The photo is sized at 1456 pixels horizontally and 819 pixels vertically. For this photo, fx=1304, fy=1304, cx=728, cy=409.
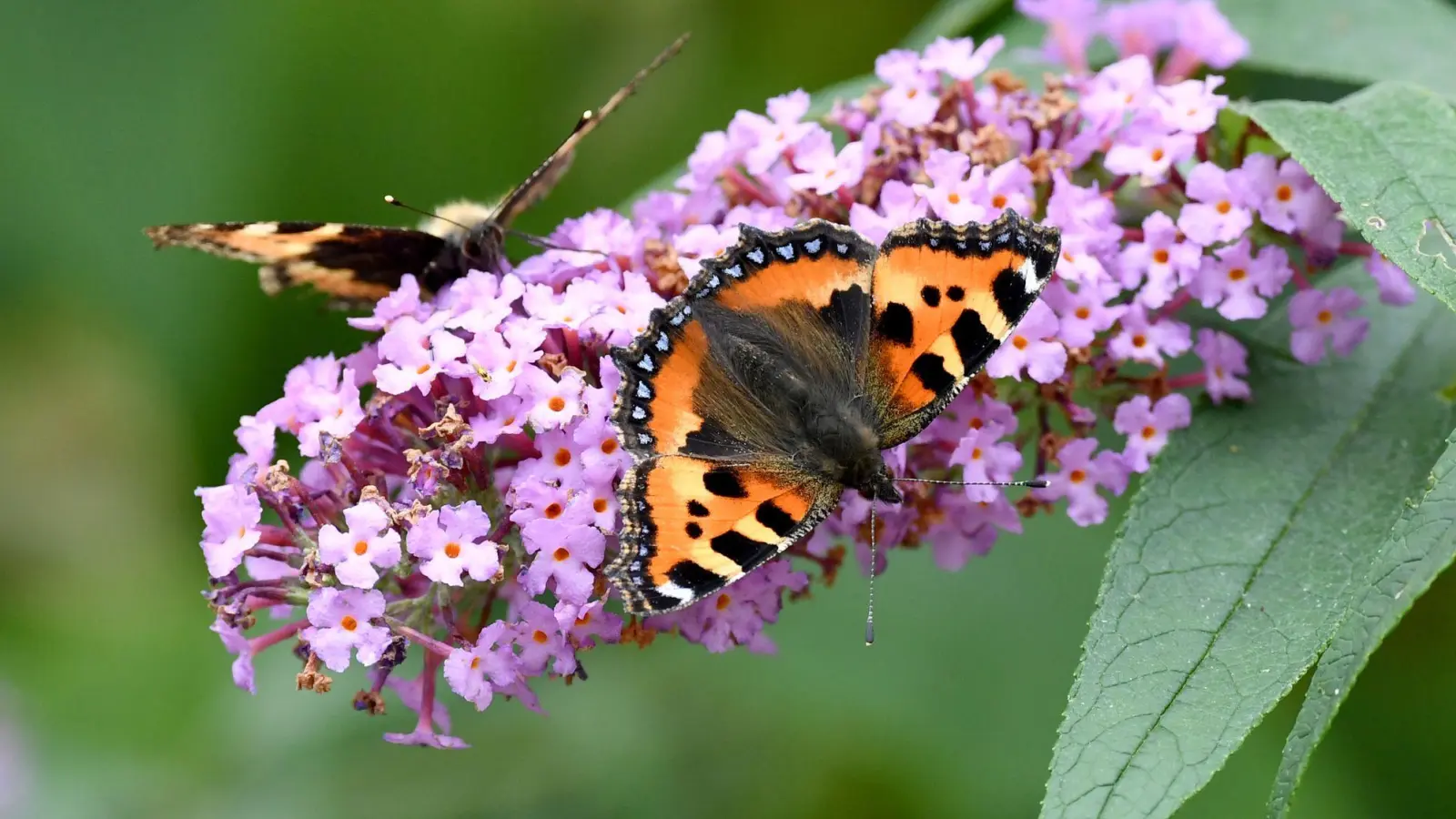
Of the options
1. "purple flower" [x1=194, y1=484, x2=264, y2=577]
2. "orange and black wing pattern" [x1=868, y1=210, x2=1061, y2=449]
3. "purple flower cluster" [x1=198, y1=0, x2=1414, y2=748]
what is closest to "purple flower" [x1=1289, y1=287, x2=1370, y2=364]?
"purple flower cluster" [x1=198, y1=0, x2=1414, y2=748]

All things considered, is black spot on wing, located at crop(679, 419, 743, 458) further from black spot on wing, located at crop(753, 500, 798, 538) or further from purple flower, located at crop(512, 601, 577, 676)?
purple flower, located at crop(512, 601, 577, 676)

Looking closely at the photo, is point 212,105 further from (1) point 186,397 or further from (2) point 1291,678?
Answer: (2) point 1291,678

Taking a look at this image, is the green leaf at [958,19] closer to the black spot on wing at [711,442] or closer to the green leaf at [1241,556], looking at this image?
the green leaf at [1241,556]

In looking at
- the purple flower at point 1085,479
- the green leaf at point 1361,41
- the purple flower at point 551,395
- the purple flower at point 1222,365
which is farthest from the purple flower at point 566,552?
the green leaf at point 1361,41

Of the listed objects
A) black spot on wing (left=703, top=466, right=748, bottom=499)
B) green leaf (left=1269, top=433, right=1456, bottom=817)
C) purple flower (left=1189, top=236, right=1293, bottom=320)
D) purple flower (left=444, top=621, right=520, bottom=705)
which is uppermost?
purple flower (left=1189, top=236, right=1293, bottom=320)

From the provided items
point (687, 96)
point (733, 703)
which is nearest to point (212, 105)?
point (687, 96)
